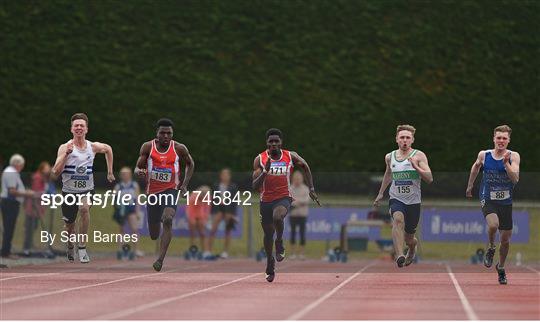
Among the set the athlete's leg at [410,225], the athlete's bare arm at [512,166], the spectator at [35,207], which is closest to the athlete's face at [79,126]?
the athlete's leg at [410,225]

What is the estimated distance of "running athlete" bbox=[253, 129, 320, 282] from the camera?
63.6 ft

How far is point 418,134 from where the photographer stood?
33.8m

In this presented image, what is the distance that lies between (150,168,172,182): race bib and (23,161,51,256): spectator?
819cm

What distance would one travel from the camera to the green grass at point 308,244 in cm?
2962

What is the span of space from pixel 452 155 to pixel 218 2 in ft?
21.7

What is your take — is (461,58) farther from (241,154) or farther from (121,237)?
(121,237)

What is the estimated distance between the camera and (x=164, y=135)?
19906mm

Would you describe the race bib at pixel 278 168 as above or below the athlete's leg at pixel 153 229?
above

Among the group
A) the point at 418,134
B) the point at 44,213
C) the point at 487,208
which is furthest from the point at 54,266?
the point at 418,134

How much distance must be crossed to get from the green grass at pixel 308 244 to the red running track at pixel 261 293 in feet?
12.5

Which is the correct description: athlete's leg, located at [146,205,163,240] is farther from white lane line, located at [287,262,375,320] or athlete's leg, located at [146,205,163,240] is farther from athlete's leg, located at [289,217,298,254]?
athlete's leg, located at [289,217,298,254]

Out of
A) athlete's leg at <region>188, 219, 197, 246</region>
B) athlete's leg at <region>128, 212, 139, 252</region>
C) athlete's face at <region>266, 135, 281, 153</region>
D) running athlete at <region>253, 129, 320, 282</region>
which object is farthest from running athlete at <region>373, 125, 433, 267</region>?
athlete's leg at <region>128, 212, 139, 252</region>

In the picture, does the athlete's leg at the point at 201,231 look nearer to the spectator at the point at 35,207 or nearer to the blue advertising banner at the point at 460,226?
the spectator at the point at 35,207

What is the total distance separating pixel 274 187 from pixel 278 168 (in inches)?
11.6
